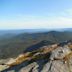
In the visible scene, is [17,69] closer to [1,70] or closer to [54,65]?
[1,70]

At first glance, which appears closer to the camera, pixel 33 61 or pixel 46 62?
pixel 46 62

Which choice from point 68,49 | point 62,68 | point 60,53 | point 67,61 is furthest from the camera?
point 68,49

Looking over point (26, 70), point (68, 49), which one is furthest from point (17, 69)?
point (68, 49)

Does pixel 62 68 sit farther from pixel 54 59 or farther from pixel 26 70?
pixel 26 70

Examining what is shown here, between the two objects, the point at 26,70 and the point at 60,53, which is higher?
the point at 60,53

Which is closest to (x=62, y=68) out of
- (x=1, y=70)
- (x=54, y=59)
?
(x=54, y=59)

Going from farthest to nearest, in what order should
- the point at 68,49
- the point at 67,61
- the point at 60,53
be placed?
the point at 68,49
the point at 60,53
the point at 67,61

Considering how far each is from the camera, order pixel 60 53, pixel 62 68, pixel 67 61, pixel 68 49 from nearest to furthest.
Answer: pixel 62 68, pixel 67 61, pixel 60 53, pixel 68 49

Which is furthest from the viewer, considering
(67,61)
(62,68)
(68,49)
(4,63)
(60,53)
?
(4,63)

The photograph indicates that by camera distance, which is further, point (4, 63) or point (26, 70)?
point (4, 63)
